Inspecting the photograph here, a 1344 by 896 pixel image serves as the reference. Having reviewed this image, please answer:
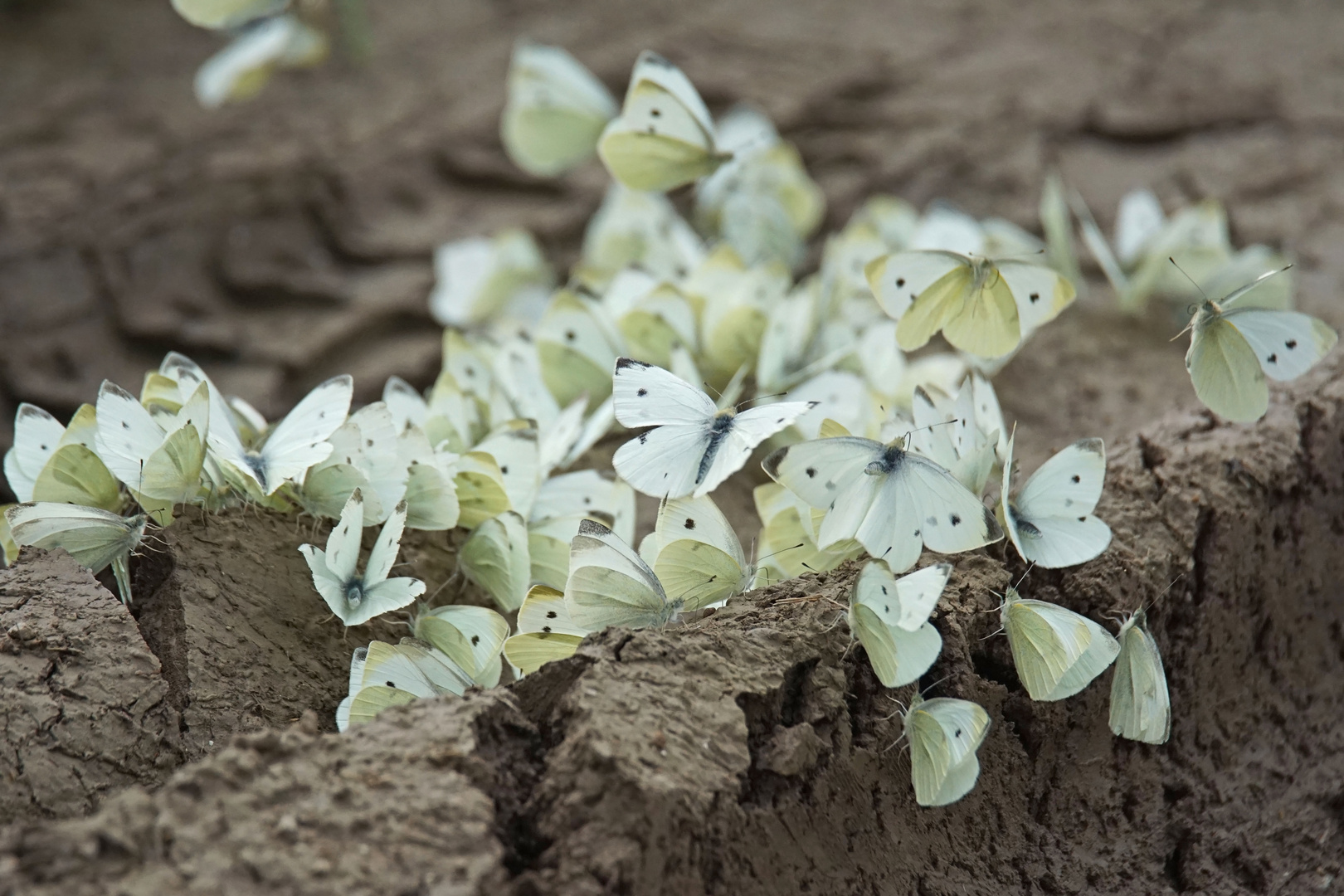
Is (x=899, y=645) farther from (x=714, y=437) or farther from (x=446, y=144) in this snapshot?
(x=446, y=144)

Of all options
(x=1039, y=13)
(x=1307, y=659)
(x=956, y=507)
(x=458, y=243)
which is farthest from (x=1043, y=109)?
(x=956, y=507)

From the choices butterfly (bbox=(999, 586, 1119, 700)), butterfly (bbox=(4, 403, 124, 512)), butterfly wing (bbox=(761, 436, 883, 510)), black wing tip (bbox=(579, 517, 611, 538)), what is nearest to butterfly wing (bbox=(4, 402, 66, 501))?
butterfly (bbox=(4, 403, 124, 512))

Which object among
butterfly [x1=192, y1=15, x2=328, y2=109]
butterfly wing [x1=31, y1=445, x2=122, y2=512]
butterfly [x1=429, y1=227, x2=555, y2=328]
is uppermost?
butterfly [x1=192, y1=15, x2=328, y2=109]

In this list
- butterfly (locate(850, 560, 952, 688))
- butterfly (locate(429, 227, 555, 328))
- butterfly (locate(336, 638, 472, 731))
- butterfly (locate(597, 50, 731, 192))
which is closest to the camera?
butterfly (locate(850, 560, 952, 688))

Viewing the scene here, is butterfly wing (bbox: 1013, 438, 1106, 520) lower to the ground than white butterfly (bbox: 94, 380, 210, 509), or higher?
lower

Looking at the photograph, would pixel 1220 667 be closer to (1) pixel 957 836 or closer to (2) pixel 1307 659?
(2) pixel 1307 659

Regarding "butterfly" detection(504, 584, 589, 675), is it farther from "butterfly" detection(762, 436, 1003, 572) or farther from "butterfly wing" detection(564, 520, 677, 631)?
"butterfly" detection(762, 436, 1003, 572)

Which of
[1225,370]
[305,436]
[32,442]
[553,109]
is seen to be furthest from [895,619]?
[553,109]
